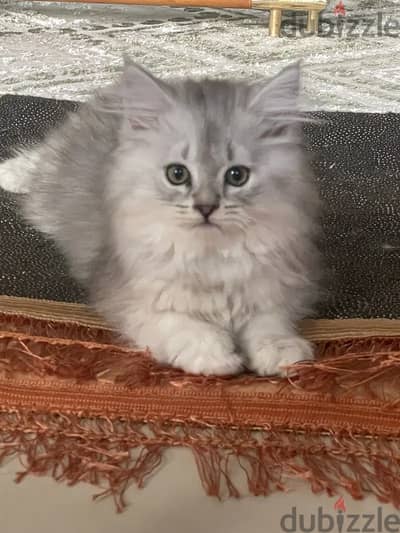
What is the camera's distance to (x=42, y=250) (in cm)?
161

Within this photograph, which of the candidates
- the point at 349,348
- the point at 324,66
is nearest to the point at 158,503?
the point at 349,348

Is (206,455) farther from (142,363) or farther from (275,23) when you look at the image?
(275,23)

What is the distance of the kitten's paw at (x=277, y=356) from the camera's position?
120cm

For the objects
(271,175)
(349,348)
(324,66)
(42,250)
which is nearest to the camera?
(271,175)

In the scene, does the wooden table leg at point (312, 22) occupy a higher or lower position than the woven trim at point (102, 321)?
higher

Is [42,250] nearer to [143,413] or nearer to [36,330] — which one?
[36,330]

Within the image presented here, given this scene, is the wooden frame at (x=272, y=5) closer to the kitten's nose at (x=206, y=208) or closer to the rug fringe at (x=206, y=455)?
the kitten's nose at (x=206, y=208)

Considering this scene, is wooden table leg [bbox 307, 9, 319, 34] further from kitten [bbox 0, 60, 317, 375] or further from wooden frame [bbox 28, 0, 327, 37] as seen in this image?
kitten [bbox 0, 60, 317, 375]

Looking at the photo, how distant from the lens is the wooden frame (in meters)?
3.96

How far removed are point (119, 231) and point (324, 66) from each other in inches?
107

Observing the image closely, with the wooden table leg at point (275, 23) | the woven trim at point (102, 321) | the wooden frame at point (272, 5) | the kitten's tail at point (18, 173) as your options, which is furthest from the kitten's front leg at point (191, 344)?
the wooden table leg at point (275, 23)

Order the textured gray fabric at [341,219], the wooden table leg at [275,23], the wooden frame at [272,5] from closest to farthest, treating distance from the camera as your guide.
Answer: the textured gray fabric at [341,219] < the wooden frame at [272,5] < the wooden table leg at [275,23]

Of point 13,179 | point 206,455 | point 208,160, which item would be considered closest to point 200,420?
point 206,455

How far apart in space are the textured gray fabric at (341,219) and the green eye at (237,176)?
364mm
